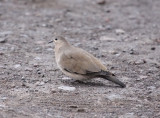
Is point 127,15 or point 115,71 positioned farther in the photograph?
point 127,15

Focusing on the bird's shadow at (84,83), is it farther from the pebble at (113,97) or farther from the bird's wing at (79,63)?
the pebble at (113,97)

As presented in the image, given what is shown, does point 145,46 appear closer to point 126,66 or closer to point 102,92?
point 126,66

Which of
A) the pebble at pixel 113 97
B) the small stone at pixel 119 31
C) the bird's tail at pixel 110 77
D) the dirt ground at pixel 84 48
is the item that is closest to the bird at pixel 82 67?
the bird's tail at pixel 110 77

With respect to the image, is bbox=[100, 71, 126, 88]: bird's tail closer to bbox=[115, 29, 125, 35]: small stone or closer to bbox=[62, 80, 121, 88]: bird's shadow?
bbox=[62, 80, 121, 88]: bird's shadow

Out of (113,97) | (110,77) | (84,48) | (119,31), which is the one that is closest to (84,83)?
(110,77)

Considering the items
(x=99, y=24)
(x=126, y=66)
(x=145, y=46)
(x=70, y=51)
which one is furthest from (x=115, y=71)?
(x=99, y=24)

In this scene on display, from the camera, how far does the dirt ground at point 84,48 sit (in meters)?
6.36

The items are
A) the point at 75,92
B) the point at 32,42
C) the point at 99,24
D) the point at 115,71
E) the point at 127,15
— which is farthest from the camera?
the point at 127,15

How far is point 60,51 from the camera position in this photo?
7.47 meters

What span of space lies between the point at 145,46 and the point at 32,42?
2.22 meters

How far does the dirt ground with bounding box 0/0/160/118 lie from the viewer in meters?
6.36

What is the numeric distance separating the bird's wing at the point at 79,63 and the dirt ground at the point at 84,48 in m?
0.26

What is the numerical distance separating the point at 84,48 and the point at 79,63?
2.50 metres

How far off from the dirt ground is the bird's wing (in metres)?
0.26
